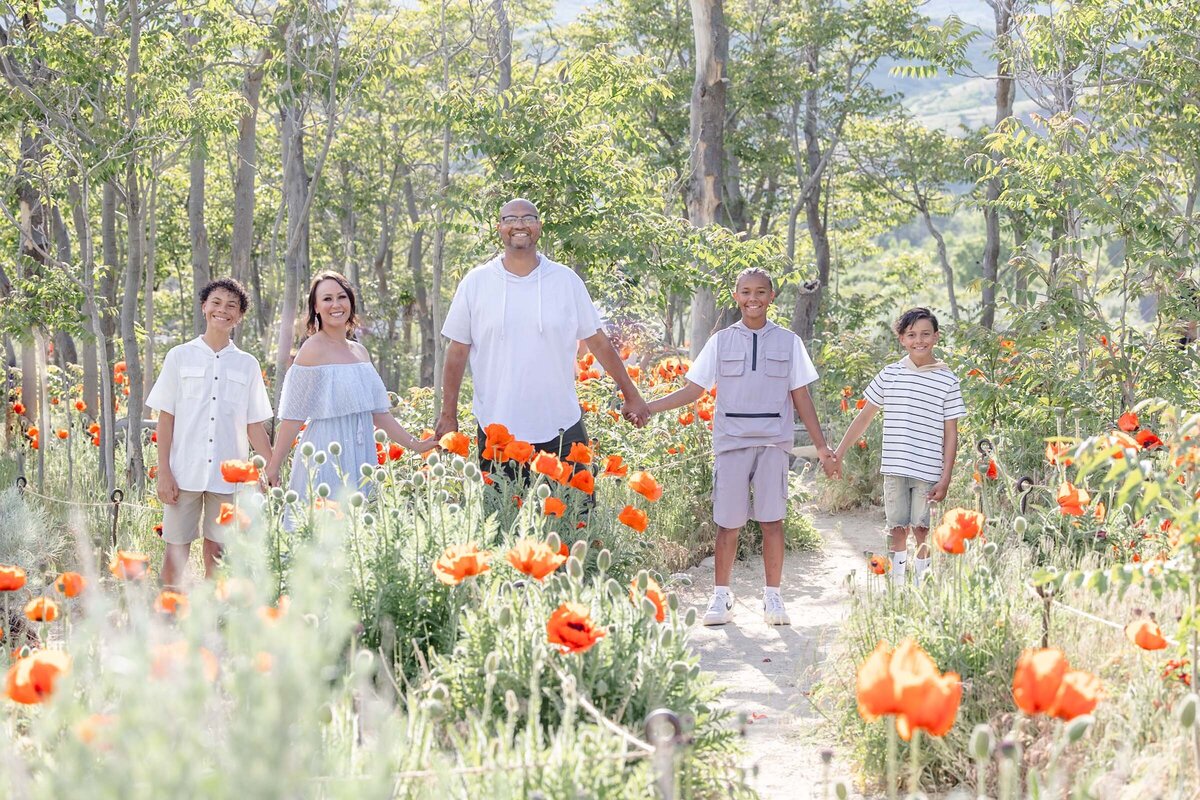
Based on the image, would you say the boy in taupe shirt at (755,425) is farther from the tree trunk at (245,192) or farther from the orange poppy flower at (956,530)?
the tree trunk at (245,192)

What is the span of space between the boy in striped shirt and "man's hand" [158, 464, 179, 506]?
9.89 feet

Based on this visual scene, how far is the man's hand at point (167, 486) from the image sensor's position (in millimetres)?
5125

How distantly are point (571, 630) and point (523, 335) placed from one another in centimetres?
300

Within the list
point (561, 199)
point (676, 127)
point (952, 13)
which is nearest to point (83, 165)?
point (561, 199)

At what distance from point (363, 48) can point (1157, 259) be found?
6367 millimetres

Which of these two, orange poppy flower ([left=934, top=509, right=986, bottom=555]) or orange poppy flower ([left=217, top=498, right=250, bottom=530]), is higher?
orange poppy flower ([left=217, top=498, right=250, bottom=530])

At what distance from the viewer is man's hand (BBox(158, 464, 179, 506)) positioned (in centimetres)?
512

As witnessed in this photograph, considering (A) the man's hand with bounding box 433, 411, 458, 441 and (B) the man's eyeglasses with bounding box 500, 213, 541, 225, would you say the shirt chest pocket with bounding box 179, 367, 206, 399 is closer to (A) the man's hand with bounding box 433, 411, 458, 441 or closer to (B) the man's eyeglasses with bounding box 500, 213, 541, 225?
(A) the man's hand with bounding box 433, 411, 458, 441

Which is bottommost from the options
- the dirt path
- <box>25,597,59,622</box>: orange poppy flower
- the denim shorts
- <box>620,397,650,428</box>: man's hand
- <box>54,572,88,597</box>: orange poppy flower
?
the dirt path

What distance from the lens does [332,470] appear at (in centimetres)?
536

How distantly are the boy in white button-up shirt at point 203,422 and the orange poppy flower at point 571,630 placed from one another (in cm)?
290

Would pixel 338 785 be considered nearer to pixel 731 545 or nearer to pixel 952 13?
pixel 731 545

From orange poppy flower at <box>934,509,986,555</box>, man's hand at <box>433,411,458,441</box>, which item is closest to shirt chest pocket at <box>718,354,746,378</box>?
man's hand at <box>433,411,458,441</box>

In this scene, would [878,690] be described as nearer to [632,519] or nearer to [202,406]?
[632,519]
